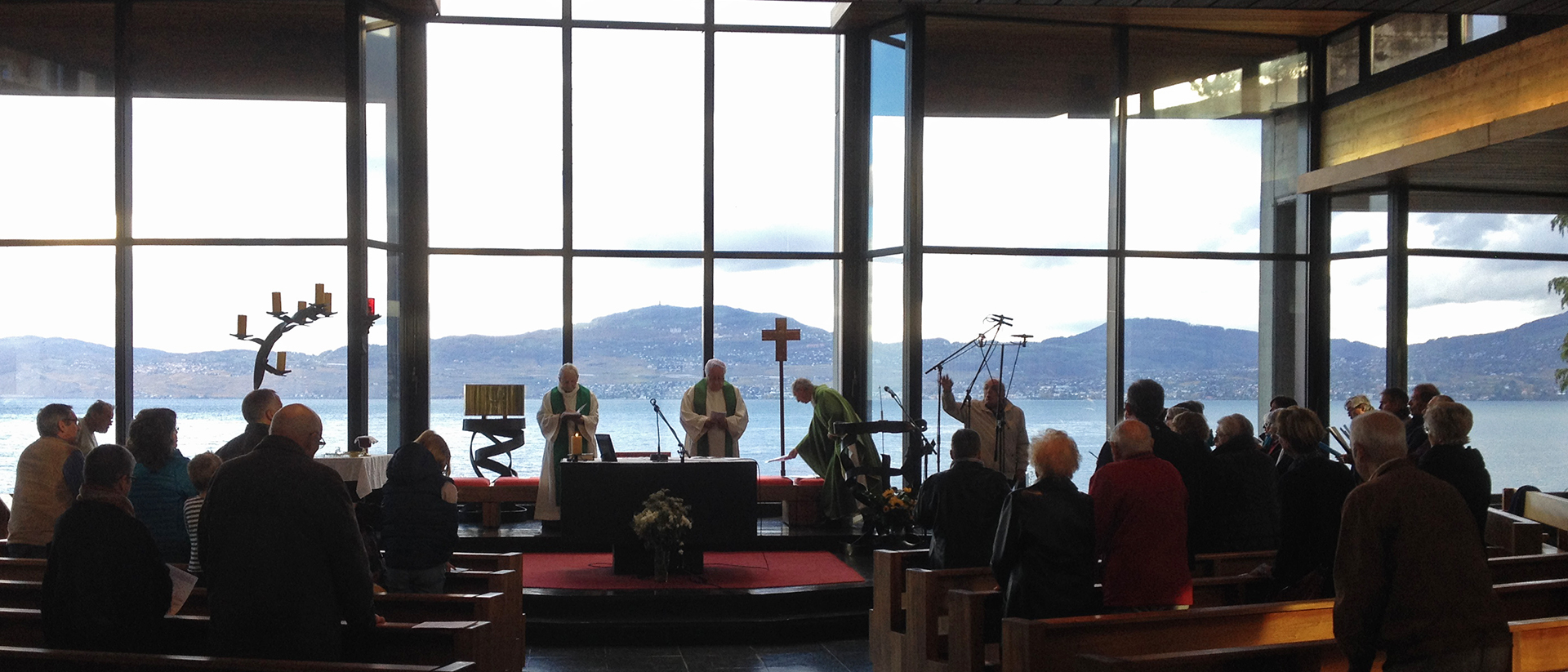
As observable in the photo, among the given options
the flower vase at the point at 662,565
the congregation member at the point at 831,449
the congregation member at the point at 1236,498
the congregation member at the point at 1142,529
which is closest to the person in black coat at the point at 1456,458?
the congregation member at the point at 1236,498

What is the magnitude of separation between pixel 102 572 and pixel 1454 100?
362 inches

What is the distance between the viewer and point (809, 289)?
11289 mm

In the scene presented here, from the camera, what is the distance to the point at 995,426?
8508 mm

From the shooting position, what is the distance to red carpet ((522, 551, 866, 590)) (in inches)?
276

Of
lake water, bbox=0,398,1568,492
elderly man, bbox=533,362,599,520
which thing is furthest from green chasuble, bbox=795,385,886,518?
elderly man, bbox=533,362,599,520

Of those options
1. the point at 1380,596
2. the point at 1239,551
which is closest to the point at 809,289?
the point at 1239,551

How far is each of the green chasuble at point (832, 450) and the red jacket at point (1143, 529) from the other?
480 cm

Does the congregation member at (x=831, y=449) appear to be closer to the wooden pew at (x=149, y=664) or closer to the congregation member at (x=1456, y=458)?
the congregation member at (x=1456, y=458)

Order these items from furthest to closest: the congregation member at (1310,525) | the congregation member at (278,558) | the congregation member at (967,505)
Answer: the congregation member at (967,505), the congregation member at (1310,525), the congregation member at (278,558)

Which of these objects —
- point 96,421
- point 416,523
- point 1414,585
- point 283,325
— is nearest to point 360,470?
point 283,325

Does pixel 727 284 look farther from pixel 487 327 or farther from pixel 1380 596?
pixel 1380 596

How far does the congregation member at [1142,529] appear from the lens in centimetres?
385

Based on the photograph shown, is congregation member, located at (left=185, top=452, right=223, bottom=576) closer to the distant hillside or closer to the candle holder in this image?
the candle holder

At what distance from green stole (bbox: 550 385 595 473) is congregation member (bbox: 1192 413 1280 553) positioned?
519 centimetres
